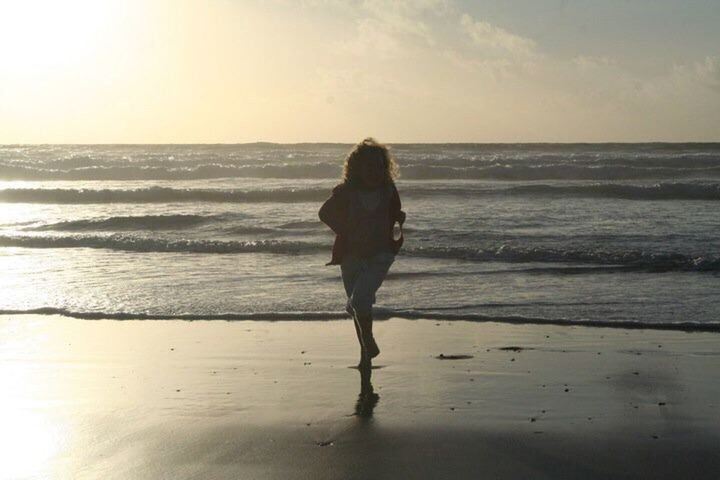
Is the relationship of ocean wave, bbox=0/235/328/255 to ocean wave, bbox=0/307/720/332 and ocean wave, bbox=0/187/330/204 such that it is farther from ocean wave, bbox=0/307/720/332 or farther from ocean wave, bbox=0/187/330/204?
ocean wave, bbox=0/187/330/204

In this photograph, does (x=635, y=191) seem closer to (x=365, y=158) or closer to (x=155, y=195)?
(x=155, y=195)

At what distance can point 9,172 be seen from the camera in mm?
39375

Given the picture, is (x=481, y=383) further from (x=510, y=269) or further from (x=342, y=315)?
(x=510, y=269)

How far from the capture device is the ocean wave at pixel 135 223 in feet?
63.9

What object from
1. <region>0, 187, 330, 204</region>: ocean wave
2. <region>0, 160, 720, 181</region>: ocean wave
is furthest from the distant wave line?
<region>0, 187, 330, 204</region>: ocean wave

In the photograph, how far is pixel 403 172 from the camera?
35.3 metres

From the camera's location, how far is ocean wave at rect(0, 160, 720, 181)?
33875 mm

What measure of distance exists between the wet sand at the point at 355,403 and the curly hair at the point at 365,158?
4.50 ft

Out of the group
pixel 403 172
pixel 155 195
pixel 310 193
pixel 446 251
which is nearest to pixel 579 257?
pixel 446 251

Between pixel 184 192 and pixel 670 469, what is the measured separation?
24812 millimetres

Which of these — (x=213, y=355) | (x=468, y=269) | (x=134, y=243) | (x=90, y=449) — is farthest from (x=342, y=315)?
(x=134, y=243)

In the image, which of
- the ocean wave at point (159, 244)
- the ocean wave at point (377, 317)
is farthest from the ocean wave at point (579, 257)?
the ocean wave at point (377, 317)

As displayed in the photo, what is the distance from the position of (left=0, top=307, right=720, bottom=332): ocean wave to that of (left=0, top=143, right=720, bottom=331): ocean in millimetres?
29

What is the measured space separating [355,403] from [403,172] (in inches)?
1170
